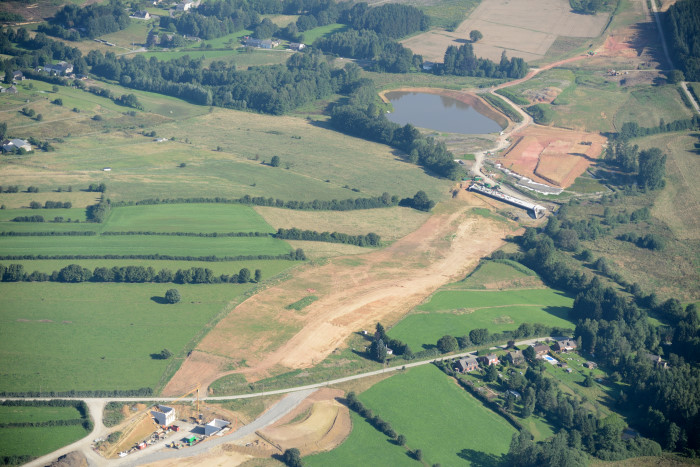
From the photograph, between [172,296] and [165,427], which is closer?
[165,427]

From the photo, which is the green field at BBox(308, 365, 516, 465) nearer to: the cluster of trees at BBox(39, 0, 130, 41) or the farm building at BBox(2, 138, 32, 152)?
the farm building at BBox(2, 138, 32, 152)

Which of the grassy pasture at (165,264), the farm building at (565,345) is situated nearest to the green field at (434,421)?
the farm building at (565,345)

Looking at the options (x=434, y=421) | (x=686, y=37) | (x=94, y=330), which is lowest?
(x=94, y=330)

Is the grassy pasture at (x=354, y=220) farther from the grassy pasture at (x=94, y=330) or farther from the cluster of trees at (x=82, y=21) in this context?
the cluster of trees at (x=82, y=21)

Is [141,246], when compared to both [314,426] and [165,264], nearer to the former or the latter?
[165,264]

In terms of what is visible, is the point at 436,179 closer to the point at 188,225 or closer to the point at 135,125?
the point at 188,225

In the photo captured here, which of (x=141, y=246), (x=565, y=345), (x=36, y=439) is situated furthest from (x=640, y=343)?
(x=36, y=439)

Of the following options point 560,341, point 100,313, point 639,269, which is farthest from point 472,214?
point 100,313
